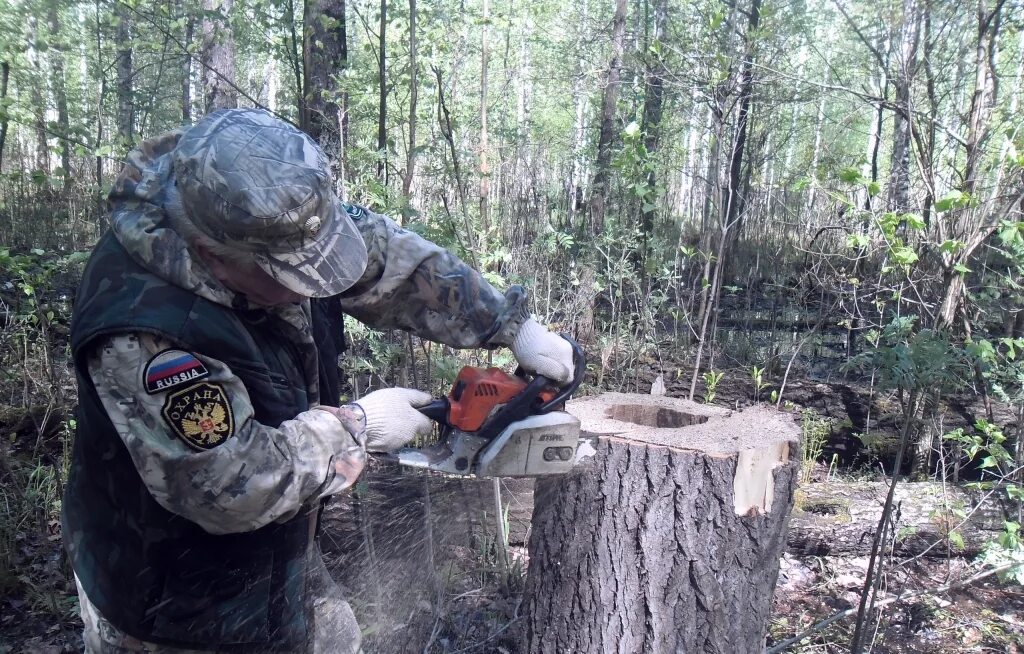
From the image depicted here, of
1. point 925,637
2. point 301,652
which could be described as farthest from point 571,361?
point 925,637

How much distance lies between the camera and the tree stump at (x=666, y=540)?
236 cm

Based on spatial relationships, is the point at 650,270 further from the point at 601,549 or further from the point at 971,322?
the point at 601,549

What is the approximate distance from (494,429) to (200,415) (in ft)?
3.01

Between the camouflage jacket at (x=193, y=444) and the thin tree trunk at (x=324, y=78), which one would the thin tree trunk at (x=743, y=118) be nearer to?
the thin tree trunk at (x=324, y=78)

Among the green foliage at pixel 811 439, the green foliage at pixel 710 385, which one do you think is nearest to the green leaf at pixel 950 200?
the green foliage at pixel 811 439

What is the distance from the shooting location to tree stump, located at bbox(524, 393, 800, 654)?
2.36m

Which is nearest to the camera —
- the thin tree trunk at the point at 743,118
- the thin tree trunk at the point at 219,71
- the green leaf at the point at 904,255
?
the green leaf at the point at 904,255

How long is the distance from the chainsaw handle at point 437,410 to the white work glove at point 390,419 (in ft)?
0.16

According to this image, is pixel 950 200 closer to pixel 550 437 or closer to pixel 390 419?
pixel 550 437

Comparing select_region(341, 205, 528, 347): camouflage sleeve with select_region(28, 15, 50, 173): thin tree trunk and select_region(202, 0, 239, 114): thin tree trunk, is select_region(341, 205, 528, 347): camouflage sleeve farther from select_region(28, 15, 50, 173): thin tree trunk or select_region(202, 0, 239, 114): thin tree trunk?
select_region(202, 0, 239, 114): thin tree trunk

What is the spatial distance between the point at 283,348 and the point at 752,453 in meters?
1.61

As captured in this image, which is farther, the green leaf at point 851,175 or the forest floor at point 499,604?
the green leaf at point 851,175

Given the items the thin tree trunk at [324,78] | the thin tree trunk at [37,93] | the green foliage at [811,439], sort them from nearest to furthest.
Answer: the thin tree trunk at [324,78] → the thin tree trunk at [37,93] → the green foliage at [811,439]

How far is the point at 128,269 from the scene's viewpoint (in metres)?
1.42
